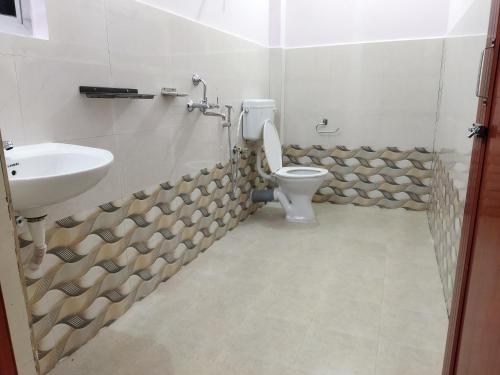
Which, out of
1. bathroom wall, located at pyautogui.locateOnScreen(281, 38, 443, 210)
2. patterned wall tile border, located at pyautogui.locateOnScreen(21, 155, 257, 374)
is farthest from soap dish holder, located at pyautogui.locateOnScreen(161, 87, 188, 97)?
bathroom wall, located at pyautogui.locateOnScreen(281, 38, 443, 210)

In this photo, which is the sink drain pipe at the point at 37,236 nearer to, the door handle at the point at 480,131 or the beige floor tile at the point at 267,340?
the beige floor tile at the point at 267,340

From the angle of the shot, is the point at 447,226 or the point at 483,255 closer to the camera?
the point at 483,255

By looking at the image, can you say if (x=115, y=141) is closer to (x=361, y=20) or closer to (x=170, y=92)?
(x=170, y=92)

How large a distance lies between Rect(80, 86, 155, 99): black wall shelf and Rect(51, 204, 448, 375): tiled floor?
1.06 metres

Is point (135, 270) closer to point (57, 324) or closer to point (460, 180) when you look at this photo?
point (57, 324)

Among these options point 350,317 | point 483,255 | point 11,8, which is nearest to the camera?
point 483,255

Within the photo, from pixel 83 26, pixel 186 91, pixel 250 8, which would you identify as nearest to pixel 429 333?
pixel 186 91

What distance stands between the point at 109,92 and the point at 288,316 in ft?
4.38

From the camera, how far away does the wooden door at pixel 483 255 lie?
0.87 meters

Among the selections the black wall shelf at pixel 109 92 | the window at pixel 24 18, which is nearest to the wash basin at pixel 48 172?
the black wall shelf at pixel 109 92

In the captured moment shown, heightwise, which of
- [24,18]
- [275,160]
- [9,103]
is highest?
[24,18]

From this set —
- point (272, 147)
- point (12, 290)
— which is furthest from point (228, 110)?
point (12, 290)

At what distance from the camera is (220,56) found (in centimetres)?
258

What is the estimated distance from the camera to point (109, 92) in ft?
5.22
